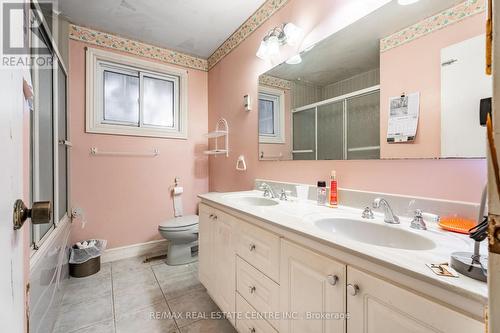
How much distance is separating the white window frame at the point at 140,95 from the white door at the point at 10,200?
2034mm

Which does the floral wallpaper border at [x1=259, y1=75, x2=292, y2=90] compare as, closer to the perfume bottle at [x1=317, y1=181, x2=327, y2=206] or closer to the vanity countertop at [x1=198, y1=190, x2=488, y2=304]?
the perfume bottle at [x1=317, y1=181, x2=327, y2=206]

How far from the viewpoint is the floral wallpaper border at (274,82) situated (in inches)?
66.4

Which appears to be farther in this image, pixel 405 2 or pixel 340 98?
pixel 340 98

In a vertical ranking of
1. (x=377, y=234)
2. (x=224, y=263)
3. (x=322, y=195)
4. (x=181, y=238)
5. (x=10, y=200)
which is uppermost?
(x=10, y=200)

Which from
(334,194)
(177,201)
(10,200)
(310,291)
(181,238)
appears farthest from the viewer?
(177,201)

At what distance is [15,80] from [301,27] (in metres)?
1.59

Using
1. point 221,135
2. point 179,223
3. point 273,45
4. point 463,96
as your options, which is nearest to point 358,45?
point 463,96

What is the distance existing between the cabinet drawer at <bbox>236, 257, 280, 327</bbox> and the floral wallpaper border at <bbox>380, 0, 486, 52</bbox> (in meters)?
1.25

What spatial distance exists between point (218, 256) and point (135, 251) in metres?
1.49

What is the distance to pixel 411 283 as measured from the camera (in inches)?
21.2

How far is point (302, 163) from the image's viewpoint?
157 cm

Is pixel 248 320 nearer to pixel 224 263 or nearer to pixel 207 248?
pixel 224 263

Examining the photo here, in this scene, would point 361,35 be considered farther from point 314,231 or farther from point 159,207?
point 159,207

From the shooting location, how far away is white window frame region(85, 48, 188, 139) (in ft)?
7.23
